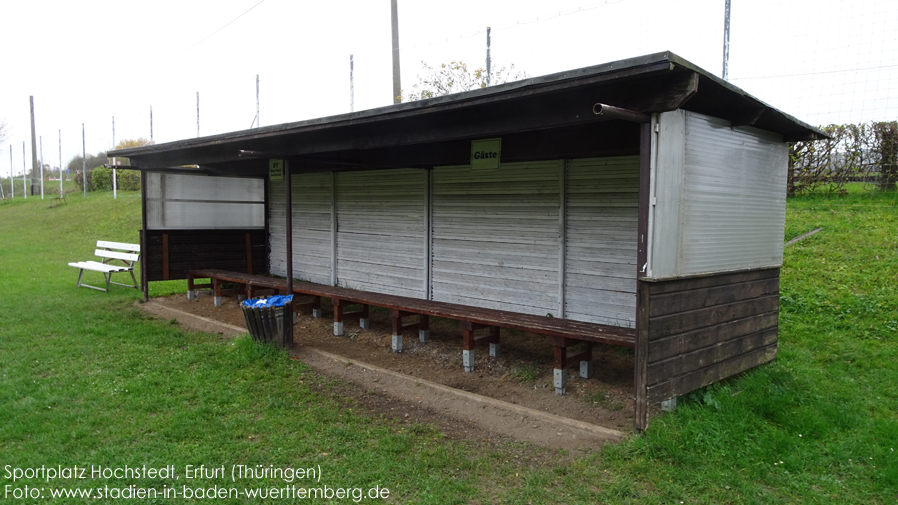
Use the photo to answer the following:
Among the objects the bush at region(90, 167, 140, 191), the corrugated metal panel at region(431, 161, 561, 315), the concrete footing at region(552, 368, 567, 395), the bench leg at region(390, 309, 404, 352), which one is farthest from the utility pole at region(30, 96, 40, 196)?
the concrete footing at region(552, 368, 567, 395)

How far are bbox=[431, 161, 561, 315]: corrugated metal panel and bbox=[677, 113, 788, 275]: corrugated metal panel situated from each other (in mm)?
2102

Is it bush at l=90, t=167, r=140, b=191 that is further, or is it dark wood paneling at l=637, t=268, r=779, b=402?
bush at l=90, t=167, r=140, b=191

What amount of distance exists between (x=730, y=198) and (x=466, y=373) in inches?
115

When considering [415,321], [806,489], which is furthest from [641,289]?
[415,321]

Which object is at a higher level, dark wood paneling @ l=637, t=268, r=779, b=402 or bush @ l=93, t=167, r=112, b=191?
bush @ l=93, t=167, r=112, b=191

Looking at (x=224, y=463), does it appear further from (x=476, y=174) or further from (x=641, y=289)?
(x=476, y=174)

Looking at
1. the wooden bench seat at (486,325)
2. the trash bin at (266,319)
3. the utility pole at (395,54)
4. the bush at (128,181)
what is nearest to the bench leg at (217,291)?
the wooden bench seat at (486,325)

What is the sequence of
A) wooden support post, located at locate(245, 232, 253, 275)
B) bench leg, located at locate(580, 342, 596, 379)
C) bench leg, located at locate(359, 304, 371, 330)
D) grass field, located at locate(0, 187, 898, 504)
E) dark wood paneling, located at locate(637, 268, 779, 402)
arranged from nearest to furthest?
grass field, located at locate(0, 187, 898, 504), dark wood paneling, located at locate(637, 268, 779, 402), bench leg, located at locate(580, 342, 596, 379), bench leg, located at locate(359, 304, 371, 330), wooden support post, located at locate(245, 232, 253, 275)

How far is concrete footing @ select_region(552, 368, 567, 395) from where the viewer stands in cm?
519

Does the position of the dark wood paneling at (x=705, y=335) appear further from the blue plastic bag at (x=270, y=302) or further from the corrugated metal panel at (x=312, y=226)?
the corrugated metal panel at (x=312, y=226)

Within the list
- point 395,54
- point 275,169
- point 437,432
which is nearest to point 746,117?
point 437,432

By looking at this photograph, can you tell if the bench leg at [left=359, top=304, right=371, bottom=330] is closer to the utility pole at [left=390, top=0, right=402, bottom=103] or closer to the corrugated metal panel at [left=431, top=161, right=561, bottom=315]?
the corrugated metal panel at [left=431, top=161, right=561, bottom=315]

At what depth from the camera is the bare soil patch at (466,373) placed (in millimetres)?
4789

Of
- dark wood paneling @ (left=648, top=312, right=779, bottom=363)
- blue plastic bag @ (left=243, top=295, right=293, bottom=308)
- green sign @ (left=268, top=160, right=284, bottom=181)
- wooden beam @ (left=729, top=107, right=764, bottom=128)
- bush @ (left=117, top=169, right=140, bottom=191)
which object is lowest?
blue plastic bag @ (left=243, top=295, right=293, bottom=308)
